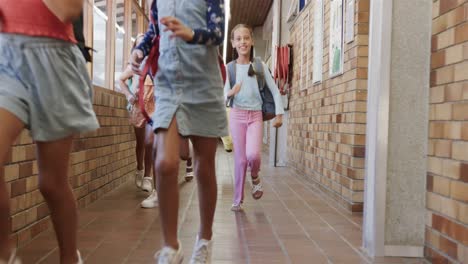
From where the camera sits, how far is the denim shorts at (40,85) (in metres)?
1.82

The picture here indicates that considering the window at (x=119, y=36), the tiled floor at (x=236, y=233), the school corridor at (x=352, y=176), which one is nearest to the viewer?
the school corridor at (x=352, y=176)

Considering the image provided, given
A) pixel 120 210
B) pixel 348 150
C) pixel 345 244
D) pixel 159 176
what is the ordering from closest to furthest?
pixel 159 176, pixel 345 244, pixel 120 210, pixel 348 150

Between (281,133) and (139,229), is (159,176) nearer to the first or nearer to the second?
(139,229)

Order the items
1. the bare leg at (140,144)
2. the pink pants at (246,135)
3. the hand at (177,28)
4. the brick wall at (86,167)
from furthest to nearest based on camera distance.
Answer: the bare leg at (140,144)
the pink pants at (246,135)
the brick wall at (86,167)
the hand at (177,28)

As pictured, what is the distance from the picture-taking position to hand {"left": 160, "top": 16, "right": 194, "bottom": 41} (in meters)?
2.01

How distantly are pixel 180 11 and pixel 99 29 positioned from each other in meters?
3.37

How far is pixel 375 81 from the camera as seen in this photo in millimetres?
2842

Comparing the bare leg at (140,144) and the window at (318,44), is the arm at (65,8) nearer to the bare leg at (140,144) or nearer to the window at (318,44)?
the bare leg at (140,144)

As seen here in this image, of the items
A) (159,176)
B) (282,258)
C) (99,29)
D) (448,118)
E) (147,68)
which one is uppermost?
(99,29)

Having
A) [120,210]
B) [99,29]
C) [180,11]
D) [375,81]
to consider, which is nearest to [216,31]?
[180,11]

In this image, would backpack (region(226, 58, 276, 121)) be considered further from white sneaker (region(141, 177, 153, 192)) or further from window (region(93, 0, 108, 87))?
window (region(93, 0, 108, 87))

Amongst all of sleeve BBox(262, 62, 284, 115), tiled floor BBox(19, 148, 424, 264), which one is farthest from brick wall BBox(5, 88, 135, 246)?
sleeve BBox(262, 62, 284, 115)

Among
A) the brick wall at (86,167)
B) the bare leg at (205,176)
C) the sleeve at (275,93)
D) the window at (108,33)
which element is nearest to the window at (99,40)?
the window at (108,33)

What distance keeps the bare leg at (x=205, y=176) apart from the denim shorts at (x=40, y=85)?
1.88 ft
